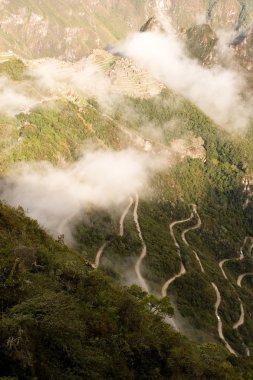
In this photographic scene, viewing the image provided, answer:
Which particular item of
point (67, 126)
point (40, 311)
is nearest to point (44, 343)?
point (40, 311)

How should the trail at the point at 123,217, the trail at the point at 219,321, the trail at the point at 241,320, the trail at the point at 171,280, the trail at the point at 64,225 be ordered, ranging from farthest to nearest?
1. the trail at the point at 123,217
2. the trail at the point at 241,320
3. the trail at the point at 171,280
4. the trail at the point at 64,225
5. the trail at the point at 219,321

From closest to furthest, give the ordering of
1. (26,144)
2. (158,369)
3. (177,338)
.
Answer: (158,369)
(177,338)
(26,144)

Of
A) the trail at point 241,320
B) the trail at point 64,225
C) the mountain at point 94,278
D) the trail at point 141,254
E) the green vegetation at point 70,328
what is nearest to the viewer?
the green vegetation at point 70,328

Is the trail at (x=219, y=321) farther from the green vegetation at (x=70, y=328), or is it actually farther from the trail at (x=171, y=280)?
the green vegetation at (x=70, y=328)

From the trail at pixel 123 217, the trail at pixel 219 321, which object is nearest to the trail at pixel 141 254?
the trail at pixel 123 217

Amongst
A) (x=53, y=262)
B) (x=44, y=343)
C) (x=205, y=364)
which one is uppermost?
(x=53, y=262)

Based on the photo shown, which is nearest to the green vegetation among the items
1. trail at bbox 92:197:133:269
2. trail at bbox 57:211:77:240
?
trail at bbox 92:197:133:269

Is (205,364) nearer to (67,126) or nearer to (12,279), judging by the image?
(12,279)

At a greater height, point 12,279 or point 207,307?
point 207,307

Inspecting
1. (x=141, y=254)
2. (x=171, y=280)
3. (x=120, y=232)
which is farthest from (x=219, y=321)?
(x=120, y=232)

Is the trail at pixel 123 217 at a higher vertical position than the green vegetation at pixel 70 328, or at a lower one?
higher

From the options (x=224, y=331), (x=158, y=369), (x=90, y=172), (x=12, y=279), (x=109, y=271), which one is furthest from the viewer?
(x=90, y=172)
